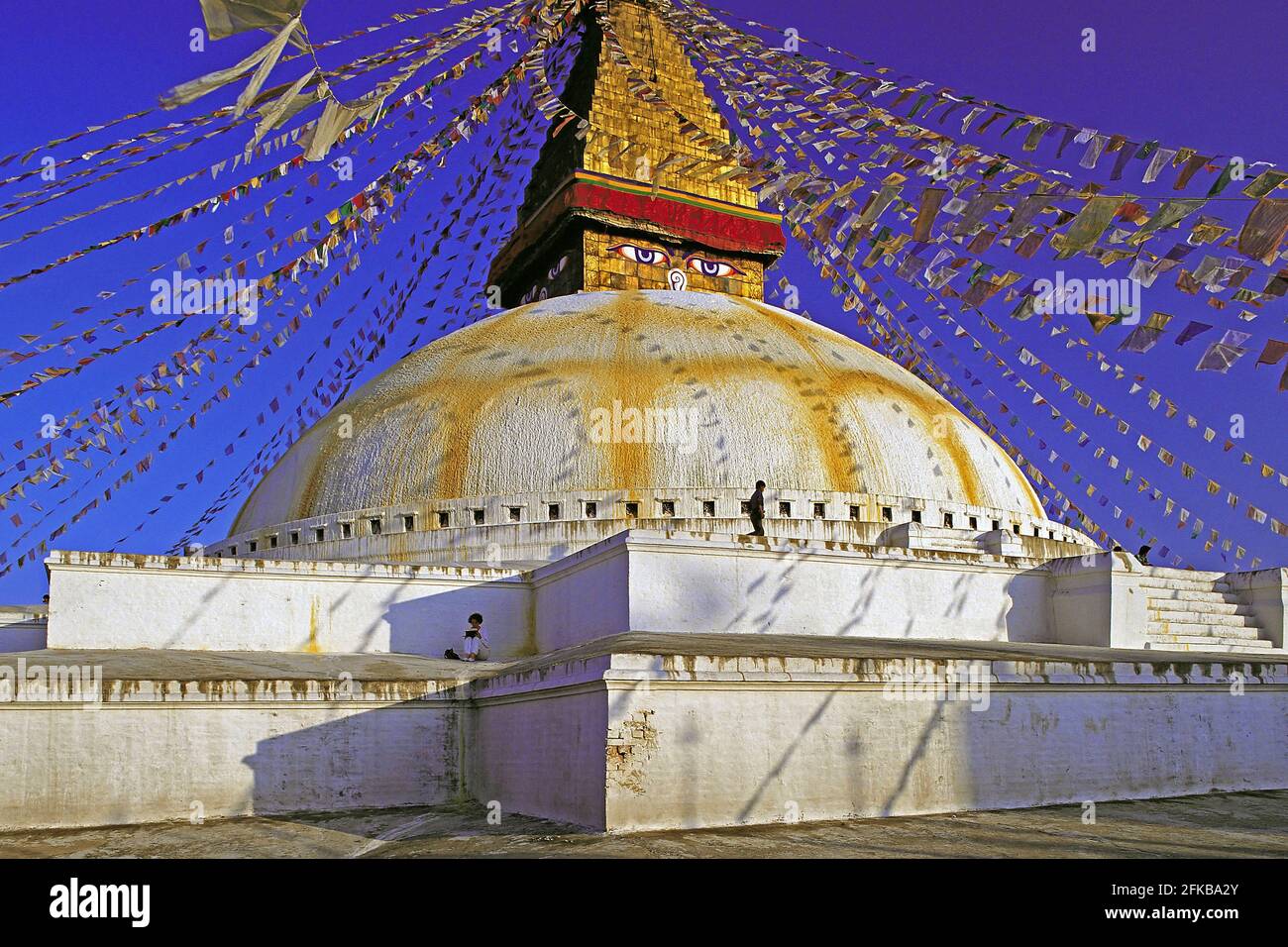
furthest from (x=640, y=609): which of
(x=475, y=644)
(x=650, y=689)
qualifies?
(x=650, y=689)

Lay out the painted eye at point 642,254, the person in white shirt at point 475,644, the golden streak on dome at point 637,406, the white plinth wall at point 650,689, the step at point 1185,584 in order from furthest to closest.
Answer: the painted eye at point 642,254 < the golden streak on dome at point 637,406 < the step at point 1185,584 < the person in white shirt at point 475,644 < the white plinth wall at point 650,689

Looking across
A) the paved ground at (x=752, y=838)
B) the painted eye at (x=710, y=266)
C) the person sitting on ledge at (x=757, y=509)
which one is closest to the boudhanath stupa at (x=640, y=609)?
the paved ground at (x=752, y=838)

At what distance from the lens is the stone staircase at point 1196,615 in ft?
36.9

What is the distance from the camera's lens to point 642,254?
63.3 ft

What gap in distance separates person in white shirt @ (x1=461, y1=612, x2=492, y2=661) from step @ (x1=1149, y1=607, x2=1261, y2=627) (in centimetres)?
673

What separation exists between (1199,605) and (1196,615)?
7.1 inches

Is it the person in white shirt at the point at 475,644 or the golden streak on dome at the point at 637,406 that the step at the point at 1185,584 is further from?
the person in white shirt at the point at 475,644

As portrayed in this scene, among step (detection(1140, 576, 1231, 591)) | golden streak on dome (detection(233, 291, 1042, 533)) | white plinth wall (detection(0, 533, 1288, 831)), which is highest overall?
golden streak on dome (detection(233, 291, 1042, 533))

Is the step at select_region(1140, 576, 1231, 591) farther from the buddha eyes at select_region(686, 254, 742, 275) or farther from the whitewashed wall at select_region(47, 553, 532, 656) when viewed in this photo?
the buddha eyes at select_region(686, 254, 742, 275)

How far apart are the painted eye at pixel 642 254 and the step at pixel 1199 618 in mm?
10784

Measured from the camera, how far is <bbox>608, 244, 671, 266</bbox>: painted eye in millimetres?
19070

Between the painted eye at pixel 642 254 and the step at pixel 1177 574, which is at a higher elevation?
the painted eye at pixel 642 254

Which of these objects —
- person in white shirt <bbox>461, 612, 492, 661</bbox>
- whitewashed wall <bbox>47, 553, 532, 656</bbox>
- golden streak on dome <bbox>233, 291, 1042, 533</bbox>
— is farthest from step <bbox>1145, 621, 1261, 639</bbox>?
person in white shirt <bbox>461, 612, 492, 661</bbox>
